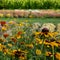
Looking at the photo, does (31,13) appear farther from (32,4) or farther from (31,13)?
(32,4)

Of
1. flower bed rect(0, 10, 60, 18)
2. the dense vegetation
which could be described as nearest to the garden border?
flower bed rect(0, 10, 60, 18)

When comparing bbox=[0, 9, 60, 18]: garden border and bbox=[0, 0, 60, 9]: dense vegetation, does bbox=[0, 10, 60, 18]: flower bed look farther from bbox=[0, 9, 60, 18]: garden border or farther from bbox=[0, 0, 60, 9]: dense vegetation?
bbox=[0, 0, 60, 9]: dense vegetation

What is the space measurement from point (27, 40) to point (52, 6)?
27.9 ft

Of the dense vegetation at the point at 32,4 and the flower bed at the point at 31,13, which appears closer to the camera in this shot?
the flower bed at the point at 31,13

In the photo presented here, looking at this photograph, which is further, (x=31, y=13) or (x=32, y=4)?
(x=32, y=4)

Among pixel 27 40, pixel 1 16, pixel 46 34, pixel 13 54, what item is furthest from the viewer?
pixel 1 16

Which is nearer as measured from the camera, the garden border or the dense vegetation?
the garden border

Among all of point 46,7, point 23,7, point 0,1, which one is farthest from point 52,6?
point 0,1

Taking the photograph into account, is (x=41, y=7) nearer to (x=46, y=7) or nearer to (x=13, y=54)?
(x=46, y=7)

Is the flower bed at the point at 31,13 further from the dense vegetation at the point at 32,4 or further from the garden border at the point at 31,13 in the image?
the dense vegetation at the point at 32,4

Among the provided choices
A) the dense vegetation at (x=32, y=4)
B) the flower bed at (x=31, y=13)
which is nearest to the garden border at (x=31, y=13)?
the flower bed at (x=31, y=13)

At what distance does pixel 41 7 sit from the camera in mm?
12016

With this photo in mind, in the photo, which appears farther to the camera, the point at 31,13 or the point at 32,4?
the point at 32,4

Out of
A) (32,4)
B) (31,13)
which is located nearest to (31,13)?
(31,13)
